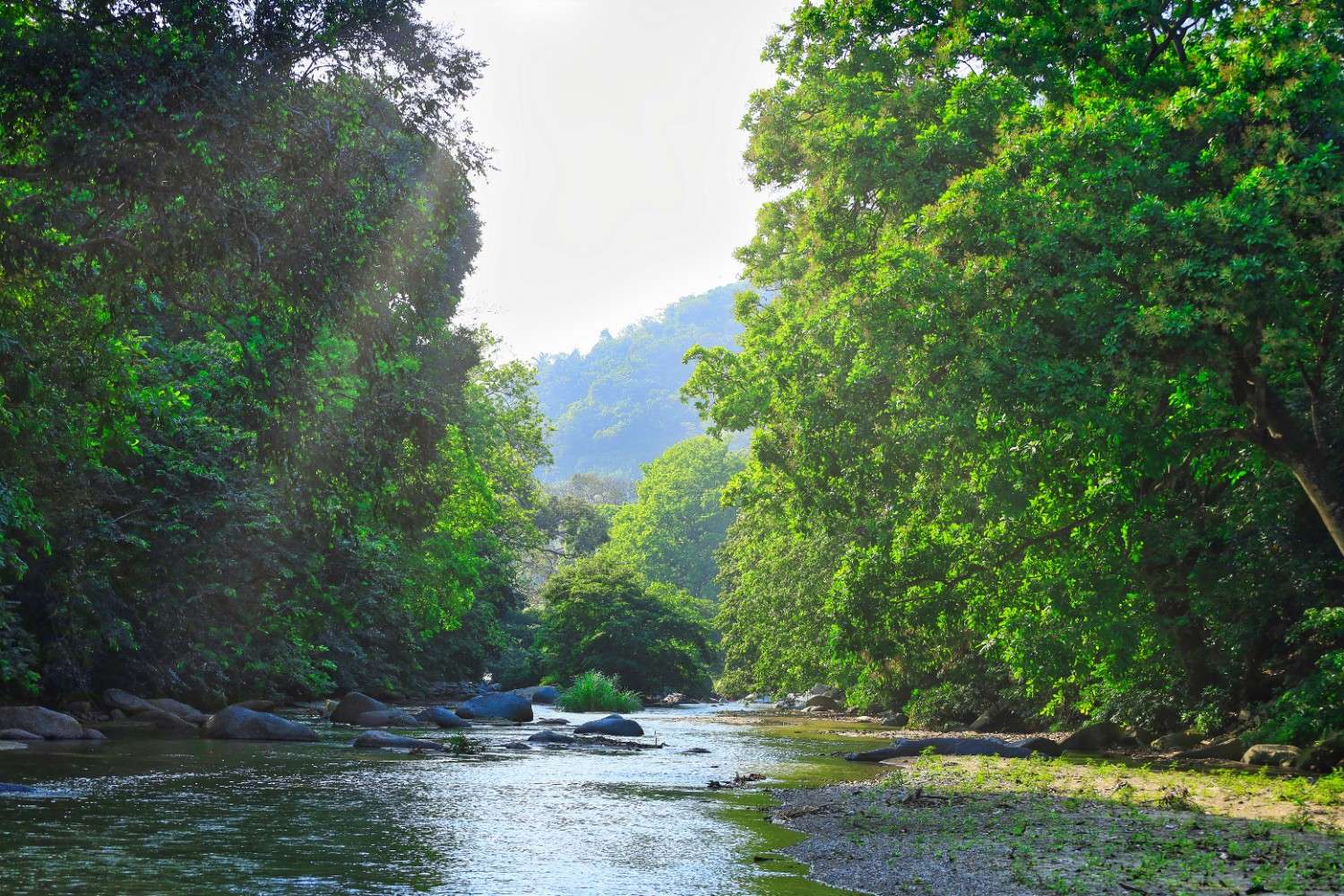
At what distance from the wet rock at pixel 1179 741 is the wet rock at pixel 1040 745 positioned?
206cm

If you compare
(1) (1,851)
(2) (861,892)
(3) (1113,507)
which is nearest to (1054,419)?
(3) (1113,507)

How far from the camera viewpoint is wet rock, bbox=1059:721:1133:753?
937 inches

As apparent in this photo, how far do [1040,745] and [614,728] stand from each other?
1188 centimetres

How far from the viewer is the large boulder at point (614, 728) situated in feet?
98.4

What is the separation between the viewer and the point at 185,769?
1692 cm

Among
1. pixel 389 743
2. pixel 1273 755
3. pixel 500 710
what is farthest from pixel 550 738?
pixel 1273 755

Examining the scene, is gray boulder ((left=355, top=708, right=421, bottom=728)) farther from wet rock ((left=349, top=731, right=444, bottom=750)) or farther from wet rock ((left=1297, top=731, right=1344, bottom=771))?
wet rock ((left=1297, top=731, right=1344, bottom=771))

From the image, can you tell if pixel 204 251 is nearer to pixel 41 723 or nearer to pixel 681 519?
pixel 41 723

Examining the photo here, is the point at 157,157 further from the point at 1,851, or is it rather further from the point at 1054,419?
the point at 1054,419

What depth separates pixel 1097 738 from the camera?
24.0 metres

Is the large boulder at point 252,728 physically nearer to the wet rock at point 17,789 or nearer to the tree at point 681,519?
the wet rock at point 17,789

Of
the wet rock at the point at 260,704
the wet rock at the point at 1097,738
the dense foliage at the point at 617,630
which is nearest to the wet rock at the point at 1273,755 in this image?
the wet rock at the point at 1097,738

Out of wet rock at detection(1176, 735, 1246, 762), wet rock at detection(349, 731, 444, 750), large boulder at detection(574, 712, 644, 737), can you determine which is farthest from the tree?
wet rock at detection(1176, 735, 1246, 762)

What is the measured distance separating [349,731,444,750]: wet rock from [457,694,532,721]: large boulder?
1194 cm
